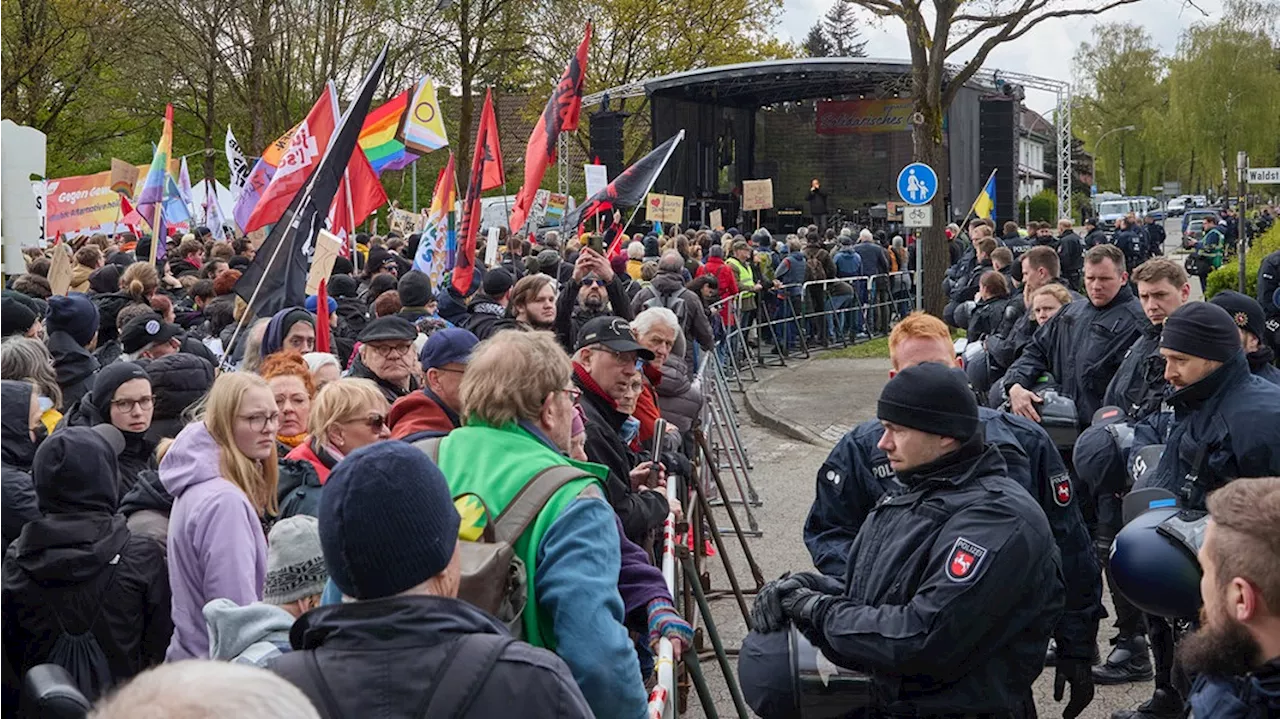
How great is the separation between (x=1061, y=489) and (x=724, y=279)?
1288cm

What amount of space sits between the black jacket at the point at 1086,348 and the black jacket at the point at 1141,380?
0.40 meters

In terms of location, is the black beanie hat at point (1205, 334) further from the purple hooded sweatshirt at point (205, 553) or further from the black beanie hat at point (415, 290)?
the black beanie hat at point (415, 290)

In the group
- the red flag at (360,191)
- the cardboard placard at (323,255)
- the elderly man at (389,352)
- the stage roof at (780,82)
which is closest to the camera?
the elderly man at (389,352)

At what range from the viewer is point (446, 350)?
503 cm

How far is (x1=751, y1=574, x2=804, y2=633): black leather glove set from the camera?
13.1ft

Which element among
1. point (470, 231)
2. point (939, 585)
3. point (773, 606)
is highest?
point (470, 231)

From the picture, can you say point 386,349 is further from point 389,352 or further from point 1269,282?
point 1269,282

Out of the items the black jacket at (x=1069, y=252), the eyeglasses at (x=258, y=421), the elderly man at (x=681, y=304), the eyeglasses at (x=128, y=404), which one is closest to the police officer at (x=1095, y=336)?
the eyeglasses at (x=258, y=421)

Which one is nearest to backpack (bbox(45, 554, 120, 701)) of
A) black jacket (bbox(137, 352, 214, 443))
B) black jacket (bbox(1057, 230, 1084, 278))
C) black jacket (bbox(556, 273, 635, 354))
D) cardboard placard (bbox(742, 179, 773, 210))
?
black jacket (bbox(137, 352, 214, 443))

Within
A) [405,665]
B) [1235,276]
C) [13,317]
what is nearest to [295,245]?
[13,317]

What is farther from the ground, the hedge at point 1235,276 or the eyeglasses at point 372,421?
the eyeglasses at point 372,421

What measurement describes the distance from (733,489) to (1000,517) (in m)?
8.18

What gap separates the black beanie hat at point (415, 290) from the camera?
891 cm

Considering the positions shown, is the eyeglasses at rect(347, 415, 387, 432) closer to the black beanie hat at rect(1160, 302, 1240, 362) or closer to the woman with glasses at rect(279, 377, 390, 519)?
the woman with glasses at rect(279, 377, 390, 519)
